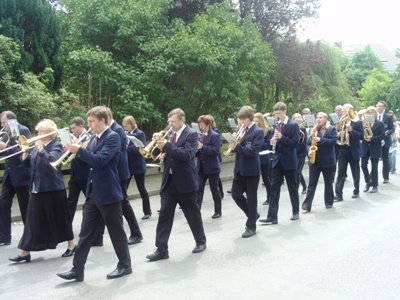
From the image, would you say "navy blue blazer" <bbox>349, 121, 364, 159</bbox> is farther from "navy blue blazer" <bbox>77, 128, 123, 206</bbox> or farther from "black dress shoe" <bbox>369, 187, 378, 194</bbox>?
"navy blue blazer" <bbox>77, 128, 123, 206</bbox>

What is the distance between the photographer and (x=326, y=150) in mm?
9562

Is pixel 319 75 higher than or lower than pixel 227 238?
higher

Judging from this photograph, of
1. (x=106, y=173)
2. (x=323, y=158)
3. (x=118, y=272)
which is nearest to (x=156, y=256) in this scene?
(x=118, y=272)

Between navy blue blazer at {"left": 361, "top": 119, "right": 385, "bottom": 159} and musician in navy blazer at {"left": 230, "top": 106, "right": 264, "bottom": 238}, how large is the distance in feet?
17.6

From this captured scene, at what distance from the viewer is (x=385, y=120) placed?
12891mm

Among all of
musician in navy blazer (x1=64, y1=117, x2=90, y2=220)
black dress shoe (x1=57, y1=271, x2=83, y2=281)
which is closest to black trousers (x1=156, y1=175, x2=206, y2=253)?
black dress shoe (x1=57, y1=271, x2=83, y2=281)

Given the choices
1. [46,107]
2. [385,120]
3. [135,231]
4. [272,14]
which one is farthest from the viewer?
[272,14]

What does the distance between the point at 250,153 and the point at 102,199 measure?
256 cm

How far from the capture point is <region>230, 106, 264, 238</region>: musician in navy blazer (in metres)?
7.46

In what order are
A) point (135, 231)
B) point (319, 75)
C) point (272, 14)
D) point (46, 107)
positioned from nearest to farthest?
point (135, 231), point (46, 107), point (272, 14), point (319, 75)

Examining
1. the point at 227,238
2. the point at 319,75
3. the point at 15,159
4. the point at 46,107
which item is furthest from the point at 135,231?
the point at 319,75

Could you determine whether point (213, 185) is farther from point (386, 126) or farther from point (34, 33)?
point (34, 33)

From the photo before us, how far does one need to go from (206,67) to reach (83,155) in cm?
957

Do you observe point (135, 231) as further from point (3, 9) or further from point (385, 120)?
point (385, 120)
